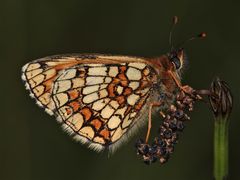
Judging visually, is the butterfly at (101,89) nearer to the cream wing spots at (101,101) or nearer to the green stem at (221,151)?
the cream wing spots at (101,101)

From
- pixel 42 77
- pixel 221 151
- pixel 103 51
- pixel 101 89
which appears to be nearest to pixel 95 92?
pixel 101 89

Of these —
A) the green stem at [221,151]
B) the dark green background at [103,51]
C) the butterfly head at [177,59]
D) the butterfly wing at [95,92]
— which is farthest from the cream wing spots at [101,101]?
the dark green background at [103,51]

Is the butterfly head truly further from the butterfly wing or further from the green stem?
the green stem

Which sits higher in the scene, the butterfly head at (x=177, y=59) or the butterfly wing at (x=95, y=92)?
the butterfly head at (x=177, y=59)

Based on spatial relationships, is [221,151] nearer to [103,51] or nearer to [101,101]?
[101,101]

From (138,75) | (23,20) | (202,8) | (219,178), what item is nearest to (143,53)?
(202,8)

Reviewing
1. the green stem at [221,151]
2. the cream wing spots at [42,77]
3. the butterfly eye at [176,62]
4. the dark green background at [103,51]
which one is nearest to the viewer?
the green stem at [221,151]

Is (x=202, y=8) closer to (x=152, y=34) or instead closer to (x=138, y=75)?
(x=152, y=34)
